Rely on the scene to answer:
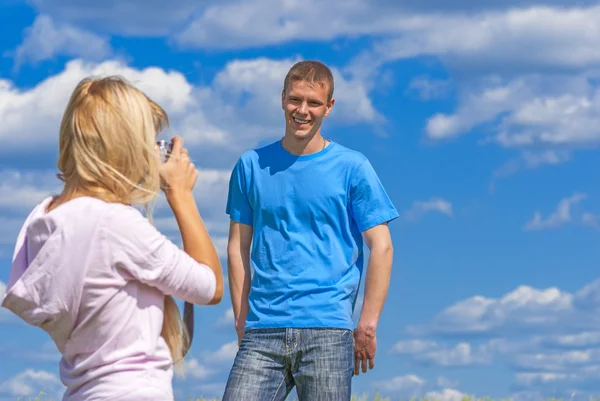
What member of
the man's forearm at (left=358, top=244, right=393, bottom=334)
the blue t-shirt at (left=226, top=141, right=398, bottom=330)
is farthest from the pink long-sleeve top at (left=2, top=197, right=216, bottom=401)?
the man's forearm at (left=358, top=244, right=393, bottom=334)

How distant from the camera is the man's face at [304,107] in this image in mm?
6000

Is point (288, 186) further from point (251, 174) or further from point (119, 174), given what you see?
point (119, 174)

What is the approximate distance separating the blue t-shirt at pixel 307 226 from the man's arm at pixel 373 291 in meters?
0.08

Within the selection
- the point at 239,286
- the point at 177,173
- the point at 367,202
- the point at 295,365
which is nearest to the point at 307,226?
the point at 367,202

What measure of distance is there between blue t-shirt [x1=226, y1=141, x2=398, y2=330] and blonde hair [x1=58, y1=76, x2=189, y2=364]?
2499 millimetres

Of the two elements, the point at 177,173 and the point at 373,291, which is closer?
the point at 177,173

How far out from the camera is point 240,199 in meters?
6.20

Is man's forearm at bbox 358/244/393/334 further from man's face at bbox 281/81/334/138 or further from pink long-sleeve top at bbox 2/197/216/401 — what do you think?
pink long-sleeve top at bbox 2/197/216/401

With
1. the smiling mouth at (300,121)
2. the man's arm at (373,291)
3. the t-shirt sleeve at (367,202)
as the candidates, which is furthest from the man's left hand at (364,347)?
the smiling mouth at (300,121)

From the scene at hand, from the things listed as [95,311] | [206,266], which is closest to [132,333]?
[95,311]

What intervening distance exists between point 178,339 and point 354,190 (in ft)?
9.09

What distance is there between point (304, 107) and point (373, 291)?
1341 mm

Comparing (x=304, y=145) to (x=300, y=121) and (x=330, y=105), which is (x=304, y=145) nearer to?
(x=300, y=121)

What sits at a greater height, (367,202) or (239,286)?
(367,202)
